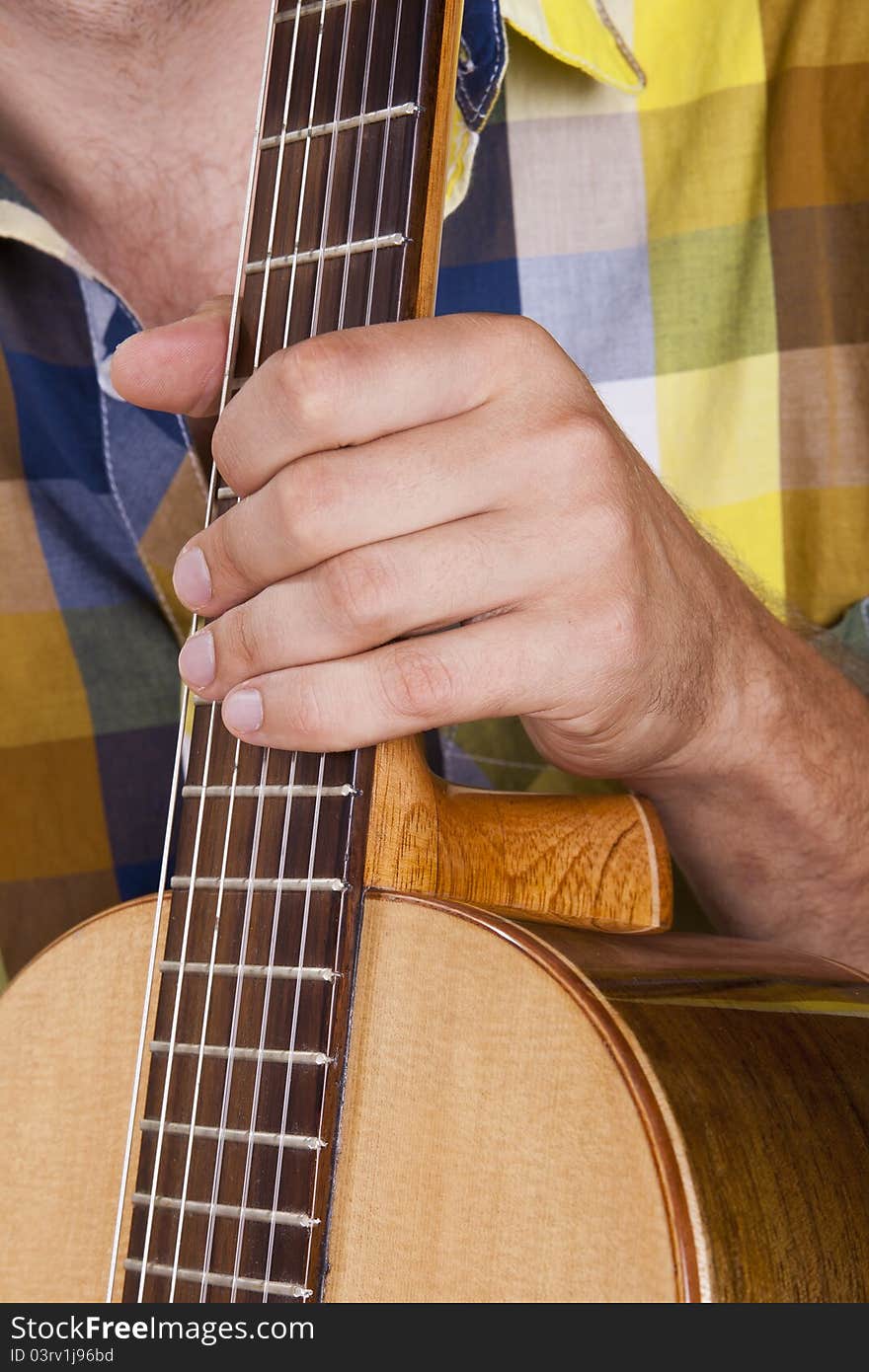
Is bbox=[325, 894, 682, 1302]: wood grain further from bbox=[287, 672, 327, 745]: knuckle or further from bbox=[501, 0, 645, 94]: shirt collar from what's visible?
bbox=[501, 0, 645, 94]: shirt collar

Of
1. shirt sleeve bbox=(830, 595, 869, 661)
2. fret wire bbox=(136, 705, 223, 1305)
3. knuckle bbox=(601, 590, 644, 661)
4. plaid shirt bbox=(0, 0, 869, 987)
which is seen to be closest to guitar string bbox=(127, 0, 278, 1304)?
fret wire bbox=(136, 705, 223, 1305)

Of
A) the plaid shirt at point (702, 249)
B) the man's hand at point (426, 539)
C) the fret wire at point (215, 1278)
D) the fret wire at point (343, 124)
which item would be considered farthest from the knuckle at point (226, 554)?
the plaid shirt at point (702, 249)

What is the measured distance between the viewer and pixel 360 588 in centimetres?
54

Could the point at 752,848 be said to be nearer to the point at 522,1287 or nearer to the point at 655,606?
the point at 655,606

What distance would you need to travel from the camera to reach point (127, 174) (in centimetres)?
100

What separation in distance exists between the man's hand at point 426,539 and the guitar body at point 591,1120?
10 cm

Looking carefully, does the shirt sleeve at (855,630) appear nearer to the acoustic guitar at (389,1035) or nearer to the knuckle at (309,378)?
the acoustic guitar at (389,1035)

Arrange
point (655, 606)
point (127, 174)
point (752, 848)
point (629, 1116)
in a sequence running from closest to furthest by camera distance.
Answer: point (629, 1116) < point (655, 606) < point (752, 848) < point (127, 174)

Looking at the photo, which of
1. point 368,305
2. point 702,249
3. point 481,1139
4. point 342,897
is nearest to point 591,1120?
point 481,1139

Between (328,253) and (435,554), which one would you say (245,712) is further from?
(328,253)

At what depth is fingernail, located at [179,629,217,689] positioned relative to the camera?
60 cm

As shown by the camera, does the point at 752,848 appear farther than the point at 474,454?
Yes

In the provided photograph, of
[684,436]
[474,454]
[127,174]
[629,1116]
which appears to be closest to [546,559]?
[474,454]

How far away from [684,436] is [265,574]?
0.54m
